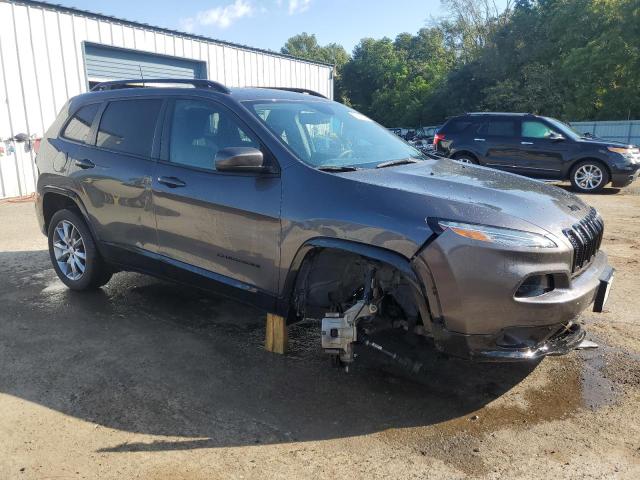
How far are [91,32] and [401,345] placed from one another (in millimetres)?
11779

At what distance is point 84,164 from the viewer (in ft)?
15.0

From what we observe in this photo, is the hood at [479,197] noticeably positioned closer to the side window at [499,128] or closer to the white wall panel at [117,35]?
the side window at [499,128]

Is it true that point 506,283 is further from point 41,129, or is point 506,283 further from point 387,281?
point 41,129

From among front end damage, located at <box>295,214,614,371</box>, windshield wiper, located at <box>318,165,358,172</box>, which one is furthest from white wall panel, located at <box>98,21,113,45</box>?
front end damage, located at <box>295,214,614,371</box>

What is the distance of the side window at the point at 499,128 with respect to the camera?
12.0 m

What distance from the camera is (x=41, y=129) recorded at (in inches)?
460

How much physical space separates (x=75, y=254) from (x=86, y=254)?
0.24 meters

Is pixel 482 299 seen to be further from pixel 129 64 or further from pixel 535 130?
pixel 129 64

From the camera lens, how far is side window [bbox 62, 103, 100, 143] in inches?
186

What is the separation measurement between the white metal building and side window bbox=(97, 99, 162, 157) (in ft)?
20.1

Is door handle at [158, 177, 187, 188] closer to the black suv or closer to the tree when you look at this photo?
the black suv

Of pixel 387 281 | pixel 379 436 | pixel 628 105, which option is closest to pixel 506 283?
pixel 387 281

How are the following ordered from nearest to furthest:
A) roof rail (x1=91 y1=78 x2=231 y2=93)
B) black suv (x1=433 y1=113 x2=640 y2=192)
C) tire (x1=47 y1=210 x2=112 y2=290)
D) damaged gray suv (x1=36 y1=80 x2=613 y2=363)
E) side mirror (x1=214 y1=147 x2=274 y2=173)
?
damaged gray suv (x1=36 y1=80 x2=613 y2=363)
side mirror (x1=214 y1=147 x2=274 y2=173)
roof rail (x1=91 y1=78 x2=231 y2=93)
tire (x1=47 y1=210 x2=112 y2=290)
black suv (x1=433 y1=113 x2=640 y2=192)

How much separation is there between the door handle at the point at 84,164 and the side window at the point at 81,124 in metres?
0.21
